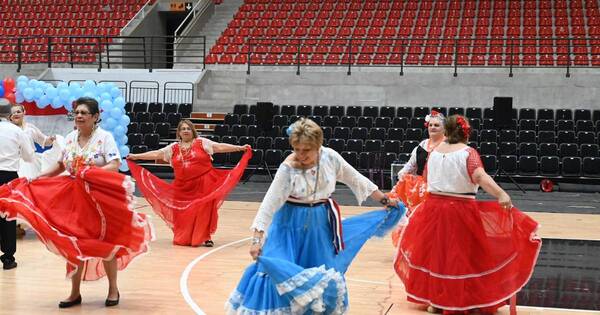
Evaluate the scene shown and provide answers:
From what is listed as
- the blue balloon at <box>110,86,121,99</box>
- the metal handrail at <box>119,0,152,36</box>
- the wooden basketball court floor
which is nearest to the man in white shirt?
the wooden basketball court floor

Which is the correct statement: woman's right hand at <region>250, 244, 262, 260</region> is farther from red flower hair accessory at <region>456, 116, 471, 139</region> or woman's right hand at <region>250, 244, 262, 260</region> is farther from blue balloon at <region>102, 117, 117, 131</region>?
blue balloon at <region>102, 117, 117, 131</region>

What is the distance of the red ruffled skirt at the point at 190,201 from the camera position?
32.9 feet

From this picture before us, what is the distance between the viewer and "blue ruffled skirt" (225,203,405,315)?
454cm

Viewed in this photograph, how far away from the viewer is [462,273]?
6.20 m

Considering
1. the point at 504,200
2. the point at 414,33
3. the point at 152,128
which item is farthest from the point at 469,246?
the point at 414,33

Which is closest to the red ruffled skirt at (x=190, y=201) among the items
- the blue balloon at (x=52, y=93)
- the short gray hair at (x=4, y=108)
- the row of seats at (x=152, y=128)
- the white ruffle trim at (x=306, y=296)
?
the short gray hair at (x=4, y=108)

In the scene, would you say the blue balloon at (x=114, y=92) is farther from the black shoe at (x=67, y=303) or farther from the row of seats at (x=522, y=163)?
the black shoe at (x=67, y=303)

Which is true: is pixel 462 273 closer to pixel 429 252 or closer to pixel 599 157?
pixel 429 252

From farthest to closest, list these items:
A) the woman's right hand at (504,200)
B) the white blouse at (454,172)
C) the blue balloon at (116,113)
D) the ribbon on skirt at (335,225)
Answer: the blue balloon at (116,113)
the white blouse at (454,172)
the woman's right hand at (504,200)
the ribbon on skirt at (335,225)

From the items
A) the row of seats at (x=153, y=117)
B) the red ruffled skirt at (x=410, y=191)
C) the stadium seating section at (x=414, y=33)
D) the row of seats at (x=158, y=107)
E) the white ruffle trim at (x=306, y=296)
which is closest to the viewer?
the white ruffle trim at (x=306, y=296)

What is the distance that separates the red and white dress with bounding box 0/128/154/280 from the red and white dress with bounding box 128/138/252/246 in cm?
367

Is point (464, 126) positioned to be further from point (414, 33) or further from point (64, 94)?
point (414, 33)

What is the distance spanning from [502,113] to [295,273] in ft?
45.1

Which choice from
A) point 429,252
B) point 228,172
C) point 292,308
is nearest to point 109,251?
Answer: point 292,308
